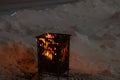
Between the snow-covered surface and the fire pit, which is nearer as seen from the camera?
the fire pit

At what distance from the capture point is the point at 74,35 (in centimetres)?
786

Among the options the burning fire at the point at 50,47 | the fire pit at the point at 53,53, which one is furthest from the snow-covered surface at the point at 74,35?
the burning fire at the point at 50,47

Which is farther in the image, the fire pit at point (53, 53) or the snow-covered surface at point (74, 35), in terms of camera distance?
the snow-covered surface at point (74, 35)

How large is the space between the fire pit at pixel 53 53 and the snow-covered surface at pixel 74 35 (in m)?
0.82

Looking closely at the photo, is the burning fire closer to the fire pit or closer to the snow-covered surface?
the fire pit

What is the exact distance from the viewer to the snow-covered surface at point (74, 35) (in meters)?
6.01

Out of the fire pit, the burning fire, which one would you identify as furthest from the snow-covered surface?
the burning fire

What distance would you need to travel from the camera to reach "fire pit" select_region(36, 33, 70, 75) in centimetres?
485

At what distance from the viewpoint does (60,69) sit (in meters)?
4.92

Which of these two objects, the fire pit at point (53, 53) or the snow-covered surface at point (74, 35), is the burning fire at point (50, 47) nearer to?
the fire pit at point (53, 53)

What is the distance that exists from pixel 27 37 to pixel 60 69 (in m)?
3.35

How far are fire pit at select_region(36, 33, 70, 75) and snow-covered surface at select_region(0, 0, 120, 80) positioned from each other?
820mm

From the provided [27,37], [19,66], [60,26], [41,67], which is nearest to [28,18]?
[60,26]

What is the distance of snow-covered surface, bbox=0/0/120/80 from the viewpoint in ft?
19.7
